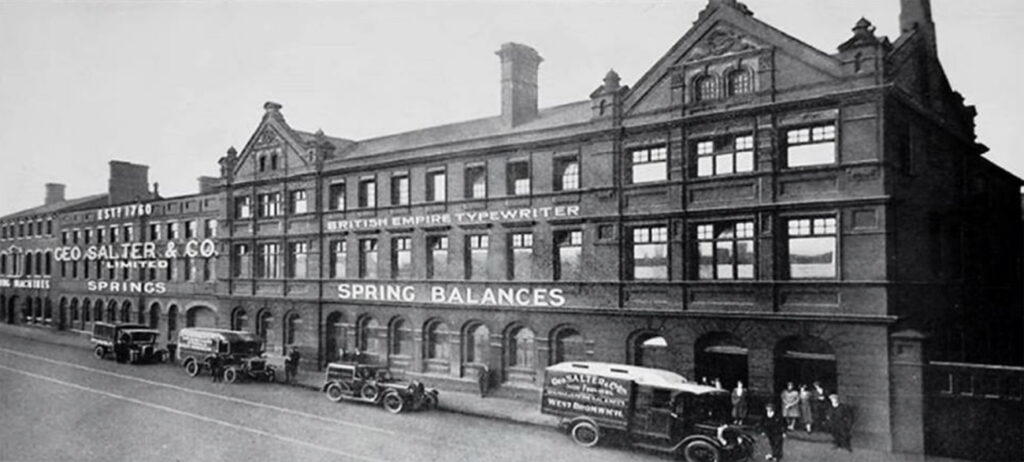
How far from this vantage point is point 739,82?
20406 millimetres

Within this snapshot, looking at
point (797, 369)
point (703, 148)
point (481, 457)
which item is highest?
point (703, 148)

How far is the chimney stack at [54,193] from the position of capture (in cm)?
5391

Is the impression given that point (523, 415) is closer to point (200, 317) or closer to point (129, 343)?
point (129, 343)

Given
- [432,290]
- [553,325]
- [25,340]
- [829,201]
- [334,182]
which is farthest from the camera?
[25,340]

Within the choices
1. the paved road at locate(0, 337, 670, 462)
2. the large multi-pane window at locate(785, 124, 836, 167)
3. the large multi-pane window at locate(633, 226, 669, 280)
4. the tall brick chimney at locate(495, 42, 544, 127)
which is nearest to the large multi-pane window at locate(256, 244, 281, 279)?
the paved road at locate(0, 337, 670, 462)

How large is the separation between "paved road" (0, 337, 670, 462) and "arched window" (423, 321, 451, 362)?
4.22 m

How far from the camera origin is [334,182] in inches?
1203

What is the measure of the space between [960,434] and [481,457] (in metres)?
11.1

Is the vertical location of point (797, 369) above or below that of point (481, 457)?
above

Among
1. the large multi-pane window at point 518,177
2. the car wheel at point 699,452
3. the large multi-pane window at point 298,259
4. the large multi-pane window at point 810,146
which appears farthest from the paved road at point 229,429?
the large multi-pane window at point 810,146

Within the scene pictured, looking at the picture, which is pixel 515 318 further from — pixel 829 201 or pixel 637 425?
pixel 829 201

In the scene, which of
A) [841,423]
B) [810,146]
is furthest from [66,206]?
[841,423]

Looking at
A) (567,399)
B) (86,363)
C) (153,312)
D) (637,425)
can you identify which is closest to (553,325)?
(567,399)

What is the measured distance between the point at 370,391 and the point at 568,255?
7744 millimetres
